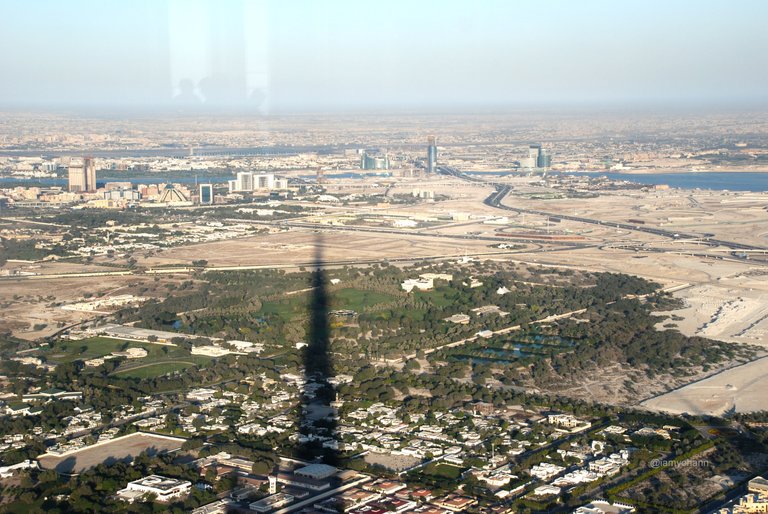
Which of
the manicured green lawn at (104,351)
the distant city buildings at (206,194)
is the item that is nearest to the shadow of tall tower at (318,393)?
the manicured green lawn at (104,351)

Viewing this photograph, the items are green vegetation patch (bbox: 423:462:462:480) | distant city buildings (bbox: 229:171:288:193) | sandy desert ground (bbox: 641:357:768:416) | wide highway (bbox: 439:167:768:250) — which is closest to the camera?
green vegetation patch (bbox: 423:462:462:480)

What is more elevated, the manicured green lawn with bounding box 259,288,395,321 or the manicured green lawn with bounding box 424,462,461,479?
the manicured green lawn with bounding box 424,462,461,479

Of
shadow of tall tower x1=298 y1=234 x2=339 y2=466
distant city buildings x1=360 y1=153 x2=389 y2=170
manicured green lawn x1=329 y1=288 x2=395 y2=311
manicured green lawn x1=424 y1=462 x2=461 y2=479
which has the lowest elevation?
distant city buildings x1=360 y1=153 x2=389 y2=170

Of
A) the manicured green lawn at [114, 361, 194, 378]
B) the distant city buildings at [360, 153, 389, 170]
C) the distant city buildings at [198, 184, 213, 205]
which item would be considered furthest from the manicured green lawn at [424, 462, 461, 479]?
the distant city buildings at [360, 153, 389, 170]

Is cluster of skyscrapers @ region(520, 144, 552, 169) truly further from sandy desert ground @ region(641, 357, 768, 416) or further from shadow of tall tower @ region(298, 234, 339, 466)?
sandy desert ground @ region(641, 357, 768, 416)

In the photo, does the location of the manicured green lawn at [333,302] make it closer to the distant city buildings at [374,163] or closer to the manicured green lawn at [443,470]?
the manicured green lawn at [443,470]

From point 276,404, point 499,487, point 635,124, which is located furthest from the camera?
point 635,124

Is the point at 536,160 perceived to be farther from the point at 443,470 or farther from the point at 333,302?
the point at 443,470

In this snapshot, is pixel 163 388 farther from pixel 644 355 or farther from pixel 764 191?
pixel 764 191

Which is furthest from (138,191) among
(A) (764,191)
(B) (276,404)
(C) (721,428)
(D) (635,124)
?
(D) (635,124)
